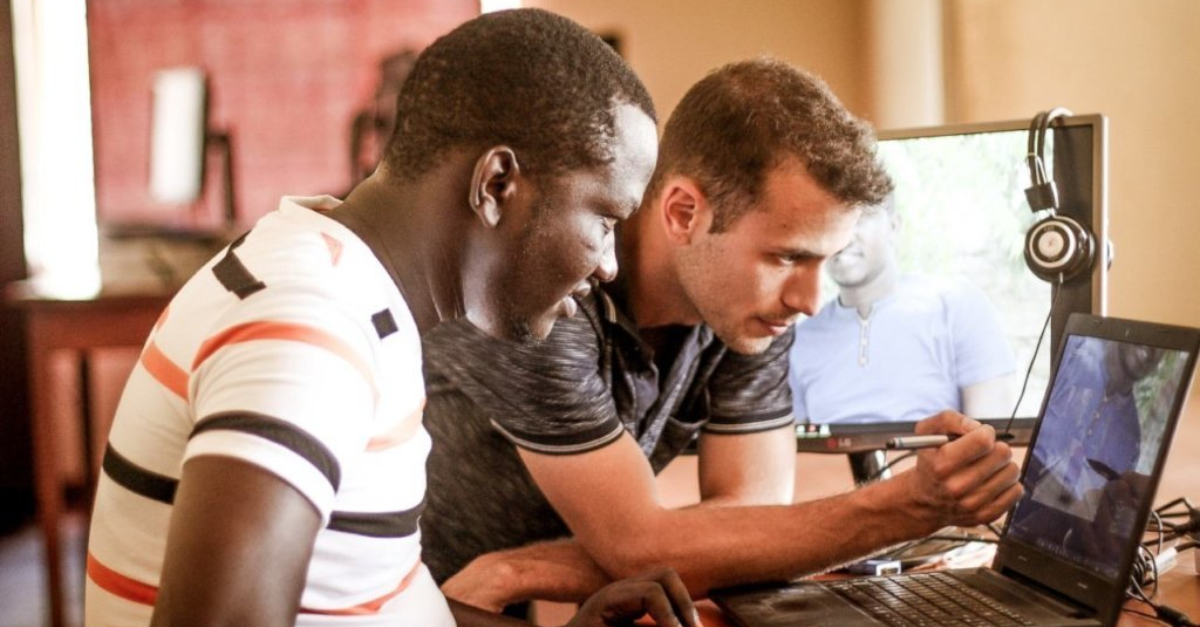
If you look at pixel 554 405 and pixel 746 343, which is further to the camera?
pixel 746 343

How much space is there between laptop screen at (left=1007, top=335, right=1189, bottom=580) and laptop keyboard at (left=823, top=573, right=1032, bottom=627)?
8cm

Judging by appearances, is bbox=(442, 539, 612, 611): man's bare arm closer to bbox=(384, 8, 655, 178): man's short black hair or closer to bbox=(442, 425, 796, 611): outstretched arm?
bbox=(442, 425, 796, 611): outstretched arm

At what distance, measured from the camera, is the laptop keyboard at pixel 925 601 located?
0.99 m

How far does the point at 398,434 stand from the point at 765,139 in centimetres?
73

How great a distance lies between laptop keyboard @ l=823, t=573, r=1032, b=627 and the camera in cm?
99

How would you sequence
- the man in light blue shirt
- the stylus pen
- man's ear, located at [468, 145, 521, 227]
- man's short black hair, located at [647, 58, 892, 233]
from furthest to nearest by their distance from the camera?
the man in light blue shirt → man's short black hair, located at [647, 58, 892, 233] → the stylus pen → man's ear, located at [468, 145, 521, 227]

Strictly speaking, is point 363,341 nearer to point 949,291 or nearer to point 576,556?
point 576,556

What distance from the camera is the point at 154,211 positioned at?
164 inches

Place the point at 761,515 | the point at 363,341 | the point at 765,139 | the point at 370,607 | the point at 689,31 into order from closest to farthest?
the point at 363,341
the point at 370,607
the point at 761,515
the point at 765,139
the point at 689,31

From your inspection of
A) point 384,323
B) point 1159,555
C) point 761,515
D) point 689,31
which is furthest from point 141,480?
point 689,31

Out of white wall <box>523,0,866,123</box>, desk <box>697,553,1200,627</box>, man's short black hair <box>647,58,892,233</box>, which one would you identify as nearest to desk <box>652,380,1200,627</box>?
desk <box>697,553,1200,627</box>

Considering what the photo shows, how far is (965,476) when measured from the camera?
1.04 m

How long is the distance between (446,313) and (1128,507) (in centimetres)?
58

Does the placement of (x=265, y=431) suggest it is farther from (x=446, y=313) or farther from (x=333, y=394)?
(x=446, y=313)
